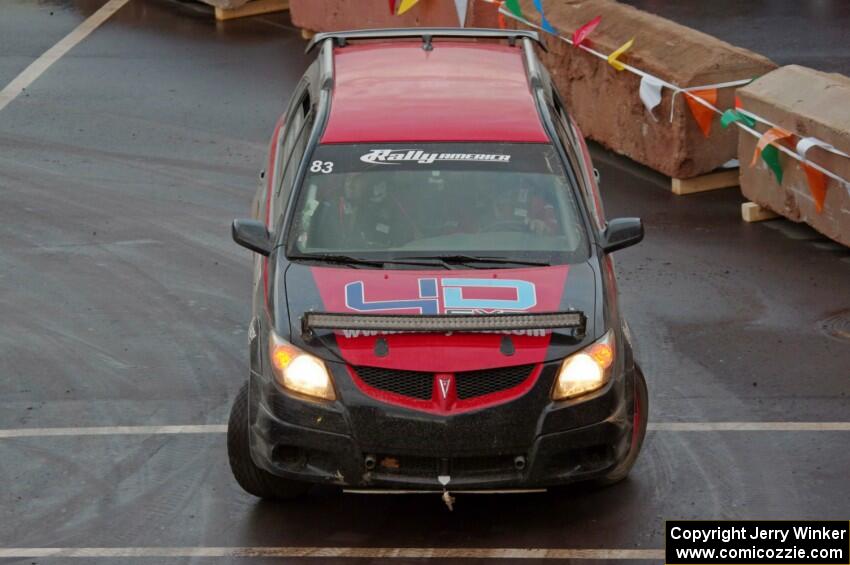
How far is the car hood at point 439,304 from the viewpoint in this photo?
7.90 meters

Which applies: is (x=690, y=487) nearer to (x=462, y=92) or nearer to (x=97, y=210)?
(x=462, y=92)

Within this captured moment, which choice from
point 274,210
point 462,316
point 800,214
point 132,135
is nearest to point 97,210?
point 132,135

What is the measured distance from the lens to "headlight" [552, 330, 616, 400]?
795cm

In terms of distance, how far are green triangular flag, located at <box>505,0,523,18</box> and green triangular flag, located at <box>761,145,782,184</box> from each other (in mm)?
3941

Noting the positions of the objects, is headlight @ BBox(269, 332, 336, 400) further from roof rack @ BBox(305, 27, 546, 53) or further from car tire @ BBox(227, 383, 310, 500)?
roof rack @ BBox(305, 27, 546, 53)

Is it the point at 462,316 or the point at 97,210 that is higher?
the point at 462,316

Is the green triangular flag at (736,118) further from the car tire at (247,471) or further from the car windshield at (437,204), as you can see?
the car tire at (247,471)

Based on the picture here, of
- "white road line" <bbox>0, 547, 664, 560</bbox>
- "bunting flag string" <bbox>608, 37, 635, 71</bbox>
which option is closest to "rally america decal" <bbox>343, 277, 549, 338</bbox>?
"white road line" <bbox>0, 547, 664, 560</bbox>

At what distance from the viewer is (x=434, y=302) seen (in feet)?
26.8

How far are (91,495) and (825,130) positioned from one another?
6.59m

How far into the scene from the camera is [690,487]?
8945 millimetres

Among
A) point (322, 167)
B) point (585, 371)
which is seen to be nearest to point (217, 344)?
point (322, 167)

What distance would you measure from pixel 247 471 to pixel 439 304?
1.45 m

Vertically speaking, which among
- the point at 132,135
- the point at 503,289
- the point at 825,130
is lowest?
the point at 132,135
